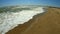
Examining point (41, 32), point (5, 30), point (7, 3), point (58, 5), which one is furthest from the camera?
point (7, 3)

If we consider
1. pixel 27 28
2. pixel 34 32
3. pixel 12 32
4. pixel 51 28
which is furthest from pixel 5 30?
pixel 51 28

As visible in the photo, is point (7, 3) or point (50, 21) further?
point (7, 3)

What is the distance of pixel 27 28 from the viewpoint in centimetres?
425

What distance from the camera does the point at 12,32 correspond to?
13.1 ft

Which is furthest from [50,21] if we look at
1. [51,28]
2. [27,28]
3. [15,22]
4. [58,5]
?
[58,5]

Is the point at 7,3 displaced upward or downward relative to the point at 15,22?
upward

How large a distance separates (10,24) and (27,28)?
810 mm

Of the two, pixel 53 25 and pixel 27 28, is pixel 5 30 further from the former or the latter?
pixel 53 25

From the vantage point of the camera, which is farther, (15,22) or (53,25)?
(15,22)

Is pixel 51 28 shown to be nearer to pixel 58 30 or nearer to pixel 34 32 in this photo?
pixel 58 30

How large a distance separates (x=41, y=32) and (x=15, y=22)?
1.45 m

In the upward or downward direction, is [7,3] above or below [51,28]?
above

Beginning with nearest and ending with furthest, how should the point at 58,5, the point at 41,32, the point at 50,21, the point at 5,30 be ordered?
1. the point at 41,32
2. the point at 5,30
3. the point at 50,21
4. the point at 58,5

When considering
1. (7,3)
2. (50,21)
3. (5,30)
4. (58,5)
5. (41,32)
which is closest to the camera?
(41,32)
